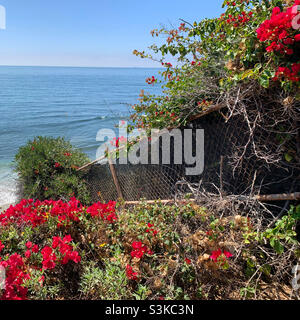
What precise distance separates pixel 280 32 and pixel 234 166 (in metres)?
1.42

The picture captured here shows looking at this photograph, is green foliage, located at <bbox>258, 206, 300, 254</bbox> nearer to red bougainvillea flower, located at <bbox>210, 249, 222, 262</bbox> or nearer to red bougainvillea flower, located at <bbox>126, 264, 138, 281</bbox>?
red bougainvillea flower, located at <bbox>210, 249, 222, 262</bbox>

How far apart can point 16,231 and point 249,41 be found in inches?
126

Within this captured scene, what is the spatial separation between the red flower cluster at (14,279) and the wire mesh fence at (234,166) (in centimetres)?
209

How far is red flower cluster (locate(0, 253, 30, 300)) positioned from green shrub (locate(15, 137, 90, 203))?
138 inches

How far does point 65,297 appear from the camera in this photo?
240 centimetres

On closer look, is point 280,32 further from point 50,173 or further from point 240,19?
point 50,173

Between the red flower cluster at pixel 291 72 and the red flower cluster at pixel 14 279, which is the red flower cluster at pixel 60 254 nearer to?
the red flower cluster at pixel 14 279

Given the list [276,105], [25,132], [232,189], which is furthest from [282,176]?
[25,132]

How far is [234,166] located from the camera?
118 inches

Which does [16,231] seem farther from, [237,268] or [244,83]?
[244,83]

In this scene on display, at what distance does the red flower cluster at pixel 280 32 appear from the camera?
2158 mm

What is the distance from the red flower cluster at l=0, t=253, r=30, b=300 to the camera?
2.01 m

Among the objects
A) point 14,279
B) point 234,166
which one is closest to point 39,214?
point 14,279

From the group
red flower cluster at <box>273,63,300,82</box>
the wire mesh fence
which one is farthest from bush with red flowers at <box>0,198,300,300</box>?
red flower cluster at <box>273,63,300,82</box>
